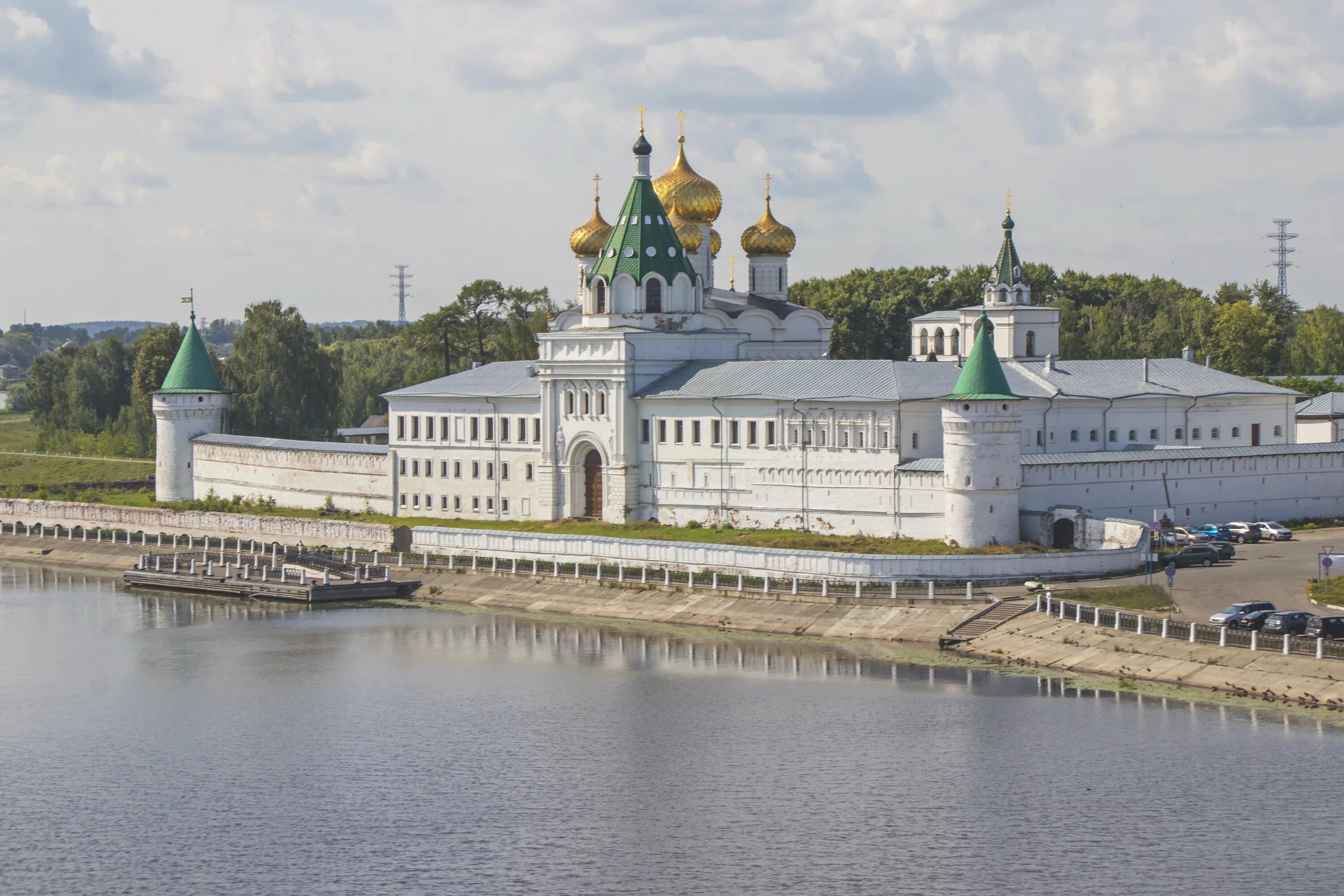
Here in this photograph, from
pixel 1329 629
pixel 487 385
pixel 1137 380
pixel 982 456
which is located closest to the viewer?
pixel 1329 629

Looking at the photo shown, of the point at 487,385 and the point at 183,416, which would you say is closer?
the point at 487,385

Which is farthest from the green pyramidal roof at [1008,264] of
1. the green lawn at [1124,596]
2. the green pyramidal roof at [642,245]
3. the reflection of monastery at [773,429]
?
the green lawn at [1124,596]

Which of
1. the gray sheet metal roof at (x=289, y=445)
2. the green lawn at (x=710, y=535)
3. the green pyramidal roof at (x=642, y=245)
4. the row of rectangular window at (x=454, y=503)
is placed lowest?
the green lawn at (x=710, y=535)

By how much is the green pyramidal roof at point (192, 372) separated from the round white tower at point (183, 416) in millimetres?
16

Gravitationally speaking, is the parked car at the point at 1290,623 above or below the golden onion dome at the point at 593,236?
below

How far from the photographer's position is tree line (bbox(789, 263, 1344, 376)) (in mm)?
85938

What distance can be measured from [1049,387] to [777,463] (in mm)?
7952

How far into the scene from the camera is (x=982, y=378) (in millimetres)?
49094

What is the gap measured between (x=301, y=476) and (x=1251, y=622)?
36169mm

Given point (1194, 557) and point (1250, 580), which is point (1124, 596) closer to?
point (1250, 580)

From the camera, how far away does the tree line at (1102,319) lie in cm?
8594

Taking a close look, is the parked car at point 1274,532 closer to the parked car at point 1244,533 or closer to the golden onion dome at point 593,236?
the parked car at point 1244,533

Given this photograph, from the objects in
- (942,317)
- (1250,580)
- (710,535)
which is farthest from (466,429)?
(1250,580)

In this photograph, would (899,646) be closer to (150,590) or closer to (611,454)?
(611,454)
